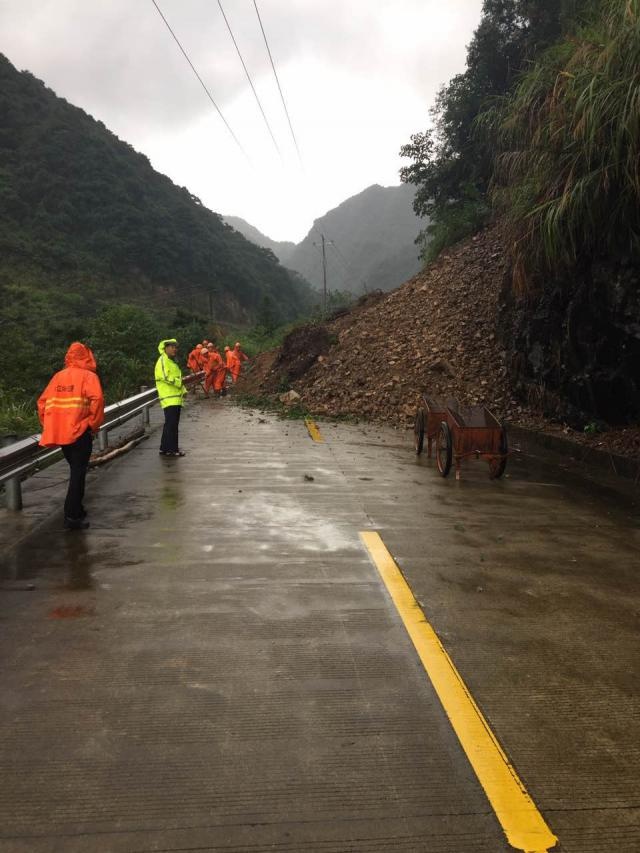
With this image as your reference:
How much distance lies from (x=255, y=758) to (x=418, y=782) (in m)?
0.63

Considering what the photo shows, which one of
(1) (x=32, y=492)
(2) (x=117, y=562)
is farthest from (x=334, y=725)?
(1) (x=32, y=492)

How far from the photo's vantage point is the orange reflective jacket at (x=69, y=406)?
6090 mm

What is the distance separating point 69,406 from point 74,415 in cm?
9

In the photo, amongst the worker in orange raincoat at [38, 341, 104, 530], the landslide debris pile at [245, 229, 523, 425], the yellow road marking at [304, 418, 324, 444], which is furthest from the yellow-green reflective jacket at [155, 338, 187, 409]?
the landslide debris pile at [245, 229, 523, 425]

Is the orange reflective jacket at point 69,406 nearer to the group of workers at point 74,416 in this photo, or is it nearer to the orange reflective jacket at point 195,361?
the group of workers at point 74,416

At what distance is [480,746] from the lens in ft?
9.40

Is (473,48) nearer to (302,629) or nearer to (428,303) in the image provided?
(428,303)

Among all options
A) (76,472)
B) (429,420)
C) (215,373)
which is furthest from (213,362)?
(76,472)

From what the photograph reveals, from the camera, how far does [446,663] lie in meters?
3.61

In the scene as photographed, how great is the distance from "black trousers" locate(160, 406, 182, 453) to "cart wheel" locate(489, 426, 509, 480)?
4465 mm

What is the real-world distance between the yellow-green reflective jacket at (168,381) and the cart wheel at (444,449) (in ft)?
12.7

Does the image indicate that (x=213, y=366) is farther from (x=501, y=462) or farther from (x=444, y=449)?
(x=501, y=462)

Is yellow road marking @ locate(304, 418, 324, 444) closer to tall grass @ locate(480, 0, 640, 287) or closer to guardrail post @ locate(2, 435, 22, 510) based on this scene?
tall grass @ locate(480, 0, 640, 287)

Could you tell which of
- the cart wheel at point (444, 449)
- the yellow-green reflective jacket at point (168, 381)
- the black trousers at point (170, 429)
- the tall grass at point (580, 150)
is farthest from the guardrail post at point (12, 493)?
the tall grass at point (580, 150)
